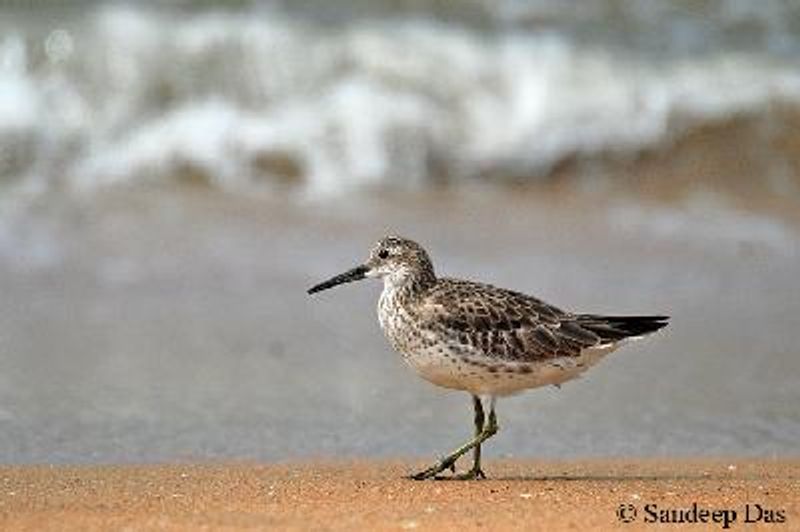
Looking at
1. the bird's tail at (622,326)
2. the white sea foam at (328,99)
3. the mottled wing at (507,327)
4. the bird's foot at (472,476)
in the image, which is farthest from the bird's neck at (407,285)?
the white sea foam at (328,99)

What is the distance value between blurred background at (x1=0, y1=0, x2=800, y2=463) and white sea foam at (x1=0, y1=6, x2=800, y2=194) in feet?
0.07

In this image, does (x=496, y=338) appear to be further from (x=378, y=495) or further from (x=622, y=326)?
(x=378, y=495)

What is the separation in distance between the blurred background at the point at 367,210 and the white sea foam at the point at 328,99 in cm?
2

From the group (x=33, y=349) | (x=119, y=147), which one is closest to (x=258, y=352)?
(x=33, y=349)

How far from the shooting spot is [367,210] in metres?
12.6

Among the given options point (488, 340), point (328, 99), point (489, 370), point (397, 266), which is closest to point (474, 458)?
point (489, 370)

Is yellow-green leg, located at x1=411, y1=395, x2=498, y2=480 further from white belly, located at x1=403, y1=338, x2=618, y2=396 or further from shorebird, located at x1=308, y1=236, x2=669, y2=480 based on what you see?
white belly, located at x1=403, y1=338, x2=618, y2=396

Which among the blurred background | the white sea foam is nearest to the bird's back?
the blurred background

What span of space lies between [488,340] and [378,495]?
92cm

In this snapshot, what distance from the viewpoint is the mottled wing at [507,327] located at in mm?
7207

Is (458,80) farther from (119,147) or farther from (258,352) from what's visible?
(258,352)

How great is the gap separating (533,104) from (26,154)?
12.2 feet

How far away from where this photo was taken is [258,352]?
959 cm

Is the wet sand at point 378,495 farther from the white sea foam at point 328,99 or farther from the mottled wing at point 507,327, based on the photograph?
the white sea foam at point 328,99
